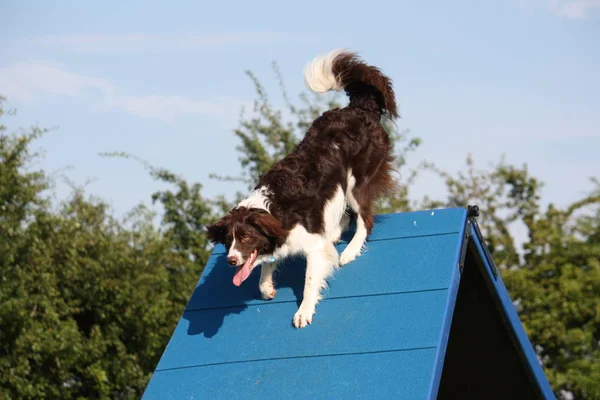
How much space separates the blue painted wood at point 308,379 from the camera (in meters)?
5.14

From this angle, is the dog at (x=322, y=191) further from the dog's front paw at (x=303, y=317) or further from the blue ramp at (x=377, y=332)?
the blue ramp at (x=377, y=332)

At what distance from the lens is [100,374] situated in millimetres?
12508

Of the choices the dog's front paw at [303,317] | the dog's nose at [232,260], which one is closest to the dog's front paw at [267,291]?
the dog's front paw at [303,317]

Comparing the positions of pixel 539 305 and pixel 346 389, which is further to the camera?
pixel 539 305

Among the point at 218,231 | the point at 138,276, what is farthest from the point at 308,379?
the point at 138,276

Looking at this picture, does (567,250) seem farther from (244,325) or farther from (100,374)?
(244,325)

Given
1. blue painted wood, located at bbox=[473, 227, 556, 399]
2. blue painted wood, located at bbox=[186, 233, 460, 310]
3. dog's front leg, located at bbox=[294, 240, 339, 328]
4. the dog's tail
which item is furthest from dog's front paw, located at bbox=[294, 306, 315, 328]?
the dog's tail

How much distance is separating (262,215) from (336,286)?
0.71 metres

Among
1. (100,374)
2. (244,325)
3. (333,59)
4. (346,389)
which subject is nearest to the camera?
(346,389)

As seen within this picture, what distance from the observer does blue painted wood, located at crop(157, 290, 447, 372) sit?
18.1ft

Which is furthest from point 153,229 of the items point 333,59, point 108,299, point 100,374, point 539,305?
point 333,59

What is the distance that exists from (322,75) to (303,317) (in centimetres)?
207

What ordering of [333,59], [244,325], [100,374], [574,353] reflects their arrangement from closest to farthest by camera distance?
[244,325], [333,59], [100,374], [574,353]

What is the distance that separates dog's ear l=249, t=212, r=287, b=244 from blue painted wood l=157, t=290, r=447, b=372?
1.75 ft
